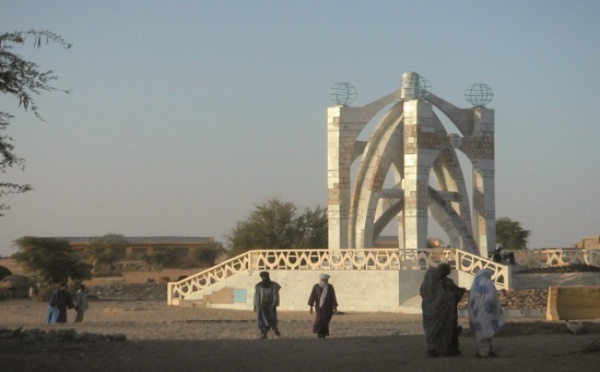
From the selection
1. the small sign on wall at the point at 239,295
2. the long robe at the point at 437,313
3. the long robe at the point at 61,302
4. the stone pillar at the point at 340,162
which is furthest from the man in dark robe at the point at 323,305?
the stone pillar at the point at 340,162

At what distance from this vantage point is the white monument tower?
37375mm

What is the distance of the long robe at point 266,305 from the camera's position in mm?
20406

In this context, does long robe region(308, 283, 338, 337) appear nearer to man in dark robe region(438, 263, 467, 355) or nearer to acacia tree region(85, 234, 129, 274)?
man in dark robe region(438, 263, 467, 355)

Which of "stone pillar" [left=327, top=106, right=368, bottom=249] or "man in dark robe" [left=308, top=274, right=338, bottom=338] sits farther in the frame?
"stone pillar" [left=327, top=106, right=368, bottom=249]

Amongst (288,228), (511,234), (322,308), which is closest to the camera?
(322,308)

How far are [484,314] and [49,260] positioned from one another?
44576 mm

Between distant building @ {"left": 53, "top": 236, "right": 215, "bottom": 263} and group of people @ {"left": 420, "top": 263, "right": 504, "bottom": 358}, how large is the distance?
70.0 meters

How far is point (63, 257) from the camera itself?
5772cm

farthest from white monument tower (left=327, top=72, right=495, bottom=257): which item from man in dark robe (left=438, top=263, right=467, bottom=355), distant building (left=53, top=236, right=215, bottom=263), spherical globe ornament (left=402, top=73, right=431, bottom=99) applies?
distant building (left=53, top=236, right=215, bottom=263)

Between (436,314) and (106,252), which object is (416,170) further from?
(106,252)

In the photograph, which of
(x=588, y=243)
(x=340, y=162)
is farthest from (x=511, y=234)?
(x=340, y=162)

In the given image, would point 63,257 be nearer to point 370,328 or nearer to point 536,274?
point 536,274

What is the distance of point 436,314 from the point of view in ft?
50.5

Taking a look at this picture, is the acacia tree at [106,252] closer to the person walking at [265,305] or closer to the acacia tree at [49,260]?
the acacia tree at [49,260]
